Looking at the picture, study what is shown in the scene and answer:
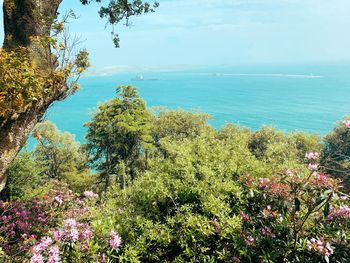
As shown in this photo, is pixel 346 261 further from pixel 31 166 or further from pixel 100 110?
pixel 100 110

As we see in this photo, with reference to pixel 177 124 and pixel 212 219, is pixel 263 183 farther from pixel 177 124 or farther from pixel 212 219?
pixel 177 124

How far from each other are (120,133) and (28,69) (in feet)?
67.5

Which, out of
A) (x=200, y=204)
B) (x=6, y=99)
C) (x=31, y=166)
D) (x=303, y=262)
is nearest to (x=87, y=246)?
(x=200, y=204)

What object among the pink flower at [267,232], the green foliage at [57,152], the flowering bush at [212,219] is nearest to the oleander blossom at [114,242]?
the flowering bush at [212,219]

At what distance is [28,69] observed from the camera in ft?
18.8

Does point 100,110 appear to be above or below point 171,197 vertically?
below

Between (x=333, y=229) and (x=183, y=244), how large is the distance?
2279 millimetres

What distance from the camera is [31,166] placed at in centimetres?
1603

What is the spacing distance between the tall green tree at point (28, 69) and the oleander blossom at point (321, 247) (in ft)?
17.9

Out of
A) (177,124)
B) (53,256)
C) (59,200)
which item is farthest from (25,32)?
(177,124)

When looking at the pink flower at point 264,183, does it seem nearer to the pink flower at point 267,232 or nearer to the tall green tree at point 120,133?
the pink flower at point 267,232

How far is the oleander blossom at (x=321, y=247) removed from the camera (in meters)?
3.77

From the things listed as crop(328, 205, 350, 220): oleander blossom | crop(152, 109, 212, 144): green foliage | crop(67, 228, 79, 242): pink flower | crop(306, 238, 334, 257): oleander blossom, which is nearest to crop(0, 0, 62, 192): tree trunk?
crop(67, 228, 79, 242): pink flower

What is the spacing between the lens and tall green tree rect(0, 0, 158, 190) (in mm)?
Answer: 5629
